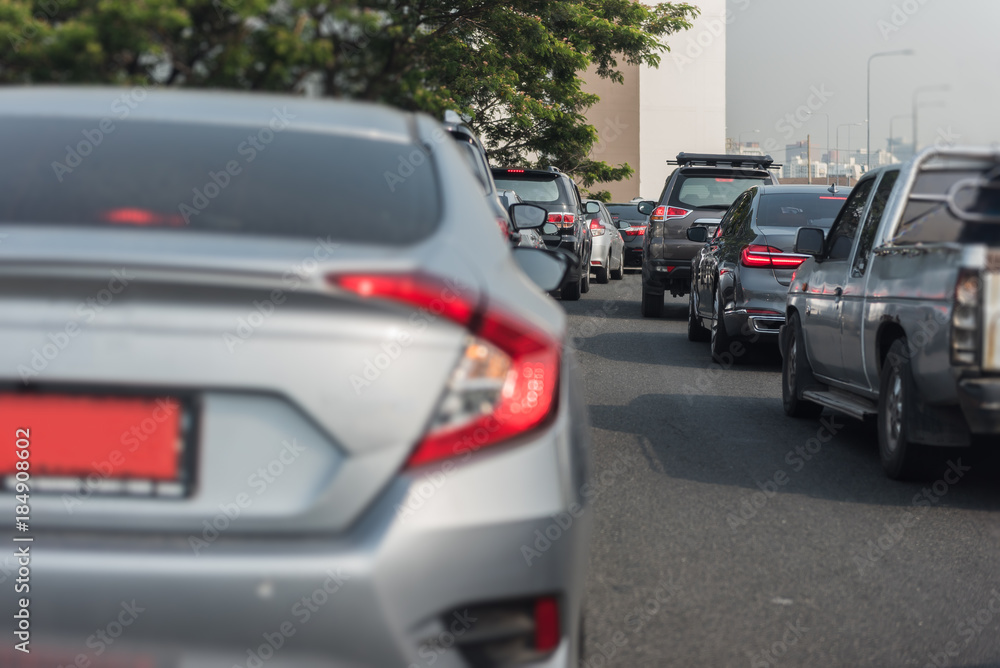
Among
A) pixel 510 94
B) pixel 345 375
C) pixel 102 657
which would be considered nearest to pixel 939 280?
pixel 345 375

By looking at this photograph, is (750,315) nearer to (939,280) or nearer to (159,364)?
(939,280)

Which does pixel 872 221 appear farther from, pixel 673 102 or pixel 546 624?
pixel 673 102

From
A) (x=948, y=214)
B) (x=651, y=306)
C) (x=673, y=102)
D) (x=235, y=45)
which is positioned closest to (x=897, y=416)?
(x=948, y=214)

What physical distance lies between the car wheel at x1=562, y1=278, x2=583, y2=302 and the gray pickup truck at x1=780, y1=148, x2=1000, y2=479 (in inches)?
416

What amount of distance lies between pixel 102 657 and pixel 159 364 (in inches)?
21.0

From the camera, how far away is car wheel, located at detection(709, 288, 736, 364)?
11.4 metres

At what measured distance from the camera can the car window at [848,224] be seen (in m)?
7.68

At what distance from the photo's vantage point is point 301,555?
2182mm

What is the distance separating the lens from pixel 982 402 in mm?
5191

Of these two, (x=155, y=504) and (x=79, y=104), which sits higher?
(x=79, y=104)

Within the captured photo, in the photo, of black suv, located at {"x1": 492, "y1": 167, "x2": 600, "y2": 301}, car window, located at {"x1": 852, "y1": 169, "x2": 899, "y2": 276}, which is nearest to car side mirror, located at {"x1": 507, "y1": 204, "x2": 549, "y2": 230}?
car window, located at {"x1": 852, "y1": 169, "x2": 899, "y2": 276}

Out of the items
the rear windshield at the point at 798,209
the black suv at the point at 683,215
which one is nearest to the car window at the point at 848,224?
the rear windshield at the point at 798,209

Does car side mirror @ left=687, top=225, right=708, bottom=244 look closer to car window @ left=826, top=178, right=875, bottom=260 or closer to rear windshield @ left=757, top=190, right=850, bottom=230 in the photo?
rear windshield @ left=757, top=190, right=850, bottom=230

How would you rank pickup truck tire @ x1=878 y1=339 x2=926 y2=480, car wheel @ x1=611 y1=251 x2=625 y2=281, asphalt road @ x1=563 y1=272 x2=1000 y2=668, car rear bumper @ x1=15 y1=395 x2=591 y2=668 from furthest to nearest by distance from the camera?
car wheel @ x1=611 y1=251 x2=625 y2=281 → pickup truck tire @ x1=878 y1=339 x2=926 y2=480 → asphalt road @ x1=563 y1=272 x2=1000 y2=668 → car rear bumper @ x1=15 y1=395 x2=591 y2=668
